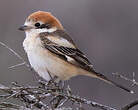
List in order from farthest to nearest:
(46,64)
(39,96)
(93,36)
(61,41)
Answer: (93,36) → (61,41) → (46,64) → (39,96)

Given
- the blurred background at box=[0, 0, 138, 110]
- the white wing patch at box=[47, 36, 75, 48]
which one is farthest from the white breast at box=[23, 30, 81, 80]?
the blurred background at box=[0, 0, 138, 110]

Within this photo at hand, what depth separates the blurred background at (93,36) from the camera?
8211 millimetres

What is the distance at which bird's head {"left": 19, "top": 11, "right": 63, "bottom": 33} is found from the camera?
16.3 feet

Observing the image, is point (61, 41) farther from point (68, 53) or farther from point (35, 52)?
point (35, 52)

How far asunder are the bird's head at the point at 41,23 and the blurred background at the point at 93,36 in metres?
3.02

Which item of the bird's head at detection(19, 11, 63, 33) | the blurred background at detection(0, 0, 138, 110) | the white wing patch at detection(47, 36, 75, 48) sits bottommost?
the blurred background at detection(0, 0, 138, 110)

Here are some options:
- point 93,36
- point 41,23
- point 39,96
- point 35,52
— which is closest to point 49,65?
point 35,52

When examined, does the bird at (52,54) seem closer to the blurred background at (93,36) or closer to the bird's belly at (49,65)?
the bird's belly at (49,65)

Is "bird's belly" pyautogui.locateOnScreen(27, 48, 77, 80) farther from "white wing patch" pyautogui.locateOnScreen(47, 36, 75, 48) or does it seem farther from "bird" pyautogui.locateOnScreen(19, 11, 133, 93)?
"white wing patch" pyautogui.locateOnScreen(47, 36, 75, 48)

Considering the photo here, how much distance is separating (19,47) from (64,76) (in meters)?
3.61

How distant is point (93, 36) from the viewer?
922 cm

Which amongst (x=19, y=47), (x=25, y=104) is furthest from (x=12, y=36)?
(x=25, y=104)

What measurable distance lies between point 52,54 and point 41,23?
1.02 ft

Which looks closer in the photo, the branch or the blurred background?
the branch
